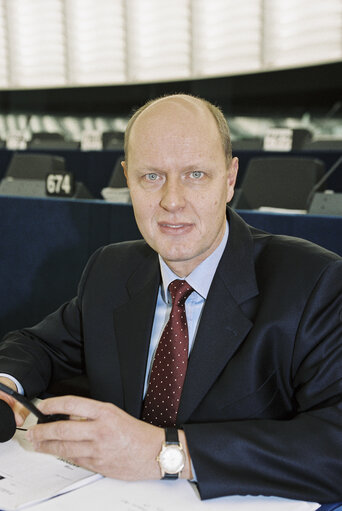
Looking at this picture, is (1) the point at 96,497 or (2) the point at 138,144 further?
(2) the point at 138,144

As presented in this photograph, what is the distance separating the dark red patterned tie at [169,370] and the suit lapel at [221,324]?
0.12 feet

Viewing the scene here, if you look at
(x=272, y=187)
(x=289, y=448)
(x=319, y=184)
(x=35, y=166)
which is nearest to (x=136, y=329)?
(x=289, y=448)

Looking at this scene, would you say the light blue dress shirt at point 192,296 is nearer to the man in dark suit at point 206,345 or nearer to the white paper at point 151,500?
the man in dark suit at point 206,345

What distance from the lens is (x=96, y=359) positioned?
4.74 feet

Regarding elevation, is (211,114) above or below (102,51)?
below

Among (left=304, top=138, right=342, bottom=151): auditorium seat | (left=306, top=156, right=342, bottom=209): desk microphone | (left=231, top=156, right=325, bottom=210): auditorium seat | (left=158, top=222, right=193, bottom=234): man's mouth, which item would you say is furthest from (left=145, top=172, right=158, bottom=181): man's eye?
(left=304, top=138, right=342, bottom=151): auditorium seat

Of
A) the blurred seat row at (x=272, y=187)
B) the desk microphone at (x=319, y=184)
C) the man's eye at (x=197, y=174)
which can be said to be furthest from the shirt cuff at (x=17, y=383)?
Answer: the blurred seat row at (x=272, y=187)

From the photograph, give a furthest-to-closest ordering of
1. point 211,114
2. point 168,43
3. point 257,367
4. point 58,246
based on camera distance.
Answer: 1. point 168,43
2. point 58,246
3. point 211,114
4. point 257,367

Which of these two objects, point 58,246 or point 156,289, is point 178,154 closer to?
point 156,289

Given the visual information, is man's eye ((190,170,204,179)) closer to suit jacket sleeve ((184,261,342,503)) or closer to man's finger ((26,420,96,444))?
suit jacket sleeve ((184,261,342,503))

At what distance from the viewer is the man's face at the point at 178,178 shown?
4.24 ft

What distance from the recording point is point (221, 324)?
1289 mm

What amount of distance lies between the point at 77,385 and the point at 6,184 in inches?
74.5

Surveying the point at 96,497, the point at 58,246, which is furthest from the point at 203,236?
the point at 58,246
